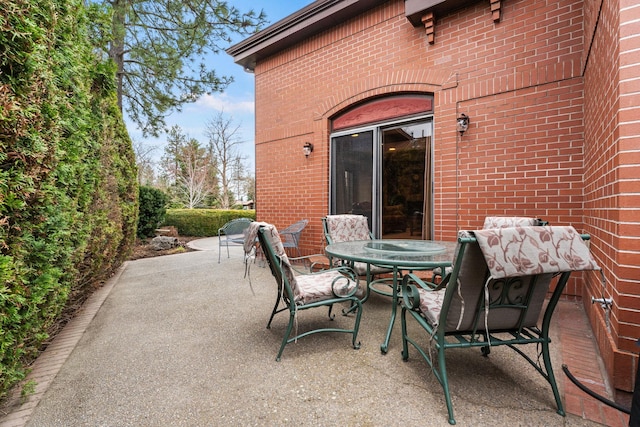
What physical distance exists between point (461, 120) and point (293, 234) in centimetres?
295

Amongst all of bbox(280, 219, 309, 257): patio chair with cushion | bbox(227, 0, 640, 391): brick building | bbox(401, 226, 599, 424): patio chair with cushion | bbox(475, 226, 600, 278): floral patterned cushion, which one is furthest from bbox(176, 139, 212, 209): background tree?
bbox(475, 226, 600, 278): floral patterned cushion

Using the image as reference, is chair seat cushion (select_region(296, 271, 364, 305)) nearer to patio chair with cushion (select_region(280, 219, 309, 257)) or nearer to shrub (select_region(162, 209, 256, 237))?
patio chair with cushion (select_region(280, 219, 309, 257))

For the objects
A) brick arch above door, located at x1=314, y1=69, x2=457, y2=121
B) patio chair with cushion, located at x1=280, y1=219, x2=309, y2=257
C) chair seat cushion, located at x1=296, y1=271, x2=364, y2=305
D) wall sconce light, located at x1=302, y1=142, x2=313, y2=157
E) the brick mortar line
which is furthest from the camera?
wall sconce light, located at x1=302, y1=142, x2=313, y2=157

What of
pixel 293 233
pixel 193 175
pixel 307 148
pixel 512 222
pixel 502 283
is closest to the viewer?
pixel 502 283

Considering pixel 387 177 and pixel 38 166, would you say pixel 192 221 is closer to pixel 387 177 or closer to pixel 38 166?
pixel 387 177

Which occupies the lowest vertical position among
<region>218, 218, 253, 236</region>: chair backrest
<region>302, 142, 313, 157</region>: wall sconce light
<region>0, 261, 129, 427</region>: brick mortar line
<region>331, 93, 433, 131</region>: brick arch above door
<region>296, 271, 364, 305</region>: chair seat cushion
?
<region>0, 261, 129, 427</region>: brick mortar line

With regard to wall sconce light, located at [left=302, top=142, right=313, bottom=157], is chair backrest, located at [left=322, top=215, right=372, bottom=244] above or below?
below

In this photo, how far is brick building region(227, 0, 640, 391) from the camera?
1.64 metres

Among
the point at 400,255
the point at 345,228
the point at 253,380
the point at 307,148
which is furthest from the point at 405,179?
the point at 253,380

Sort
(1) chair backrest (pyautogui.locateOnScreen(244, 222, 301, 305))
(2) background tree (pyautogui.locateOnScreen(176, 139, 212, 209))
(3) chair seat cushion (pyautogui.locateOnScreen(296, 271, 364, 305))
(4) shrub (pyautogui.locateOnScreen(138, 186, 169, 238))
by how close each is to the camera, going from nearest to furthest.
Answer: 1. (1) chair backrest (pyautogui.locateOnScreen(244, 222, 301, 305))
2. (3) chair seat cushion (pyautogui.locateOnScreen(296, 271, 364, 305))
3. (4) shrub (pyautogui.locateOnScreen(138, 186, 169, 238))
4. (2) background tree (pyautogui.locateOnScreen(176, 139, 212, 209))

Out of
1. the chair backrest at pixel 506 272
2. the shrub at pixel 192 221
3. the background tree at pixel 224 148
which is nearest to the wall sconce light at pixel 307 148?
the chair backrest at pixel 506 272

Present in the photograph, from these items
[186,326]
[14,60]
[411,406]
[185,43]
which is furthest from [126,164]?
[411,406]

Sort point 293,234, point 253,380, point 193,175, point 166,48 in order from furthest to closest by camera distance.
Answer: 1. point 193,175
2. point 166,48
3. point 293,234
4. point 253,380

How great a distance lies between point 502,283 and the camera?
1472mm
